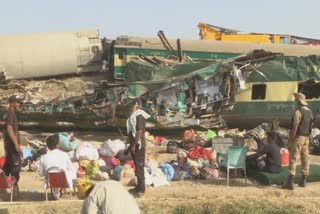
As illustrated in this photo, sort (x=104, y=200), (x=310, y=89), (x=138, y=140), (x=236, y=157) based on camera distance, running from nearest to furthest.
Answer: (x=104, y=200), (x=138, y=140), (x=236, y=157), (x=310, y=89)

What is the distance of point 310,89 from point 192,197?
9.56 meters

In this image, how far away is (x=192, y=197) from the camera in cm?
1075

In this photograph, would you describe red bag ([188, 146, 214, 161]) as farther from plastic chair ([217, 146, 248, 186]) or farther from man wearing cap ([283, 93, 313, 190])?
man wearing cap ([283, 93, 313, 190])

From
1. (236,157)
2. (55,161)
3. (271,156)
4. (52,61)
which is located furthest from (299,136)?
(52,61)

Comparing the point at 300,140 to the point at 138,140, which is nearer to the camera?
the point at 138,140

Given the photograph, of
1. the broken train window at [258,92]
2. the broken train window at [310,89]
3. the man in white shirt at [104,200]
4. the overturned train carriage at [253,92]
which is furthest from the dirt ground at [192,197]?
the broken train window at [310,89]

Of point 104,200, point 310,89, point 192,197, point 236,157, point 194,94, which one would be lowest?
point 192,197

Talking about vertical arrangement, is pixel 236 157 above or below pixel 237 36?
below

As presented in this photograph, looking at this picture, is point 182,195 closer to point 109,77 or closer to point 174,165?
point 174,165

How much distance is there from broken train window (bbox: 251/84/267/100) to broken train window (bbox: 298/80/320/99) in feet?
3.56

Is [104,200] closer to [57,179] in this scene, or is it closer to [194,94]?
[57,179]

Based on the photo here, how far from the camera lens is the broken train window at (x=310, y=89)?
18953 millimetres

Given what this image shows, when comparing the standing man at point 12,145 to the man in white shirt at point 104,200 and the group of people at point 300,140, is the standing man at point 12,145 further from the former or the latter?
the man in white shirt at point 104,200

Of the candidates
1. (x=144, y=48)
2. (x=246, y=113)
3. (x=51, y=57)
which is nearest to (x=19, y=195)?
(x=246, y=113)
